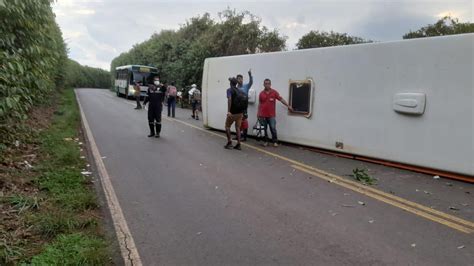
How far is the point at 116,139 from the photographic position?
12.2 metres

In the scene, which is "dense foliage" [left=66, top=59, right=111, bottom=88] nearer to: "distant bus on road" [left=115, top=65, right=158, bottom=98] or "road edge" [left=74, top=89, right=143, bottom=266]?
"distant bus on road" [left=115, top=65, right=158, bottom=98]

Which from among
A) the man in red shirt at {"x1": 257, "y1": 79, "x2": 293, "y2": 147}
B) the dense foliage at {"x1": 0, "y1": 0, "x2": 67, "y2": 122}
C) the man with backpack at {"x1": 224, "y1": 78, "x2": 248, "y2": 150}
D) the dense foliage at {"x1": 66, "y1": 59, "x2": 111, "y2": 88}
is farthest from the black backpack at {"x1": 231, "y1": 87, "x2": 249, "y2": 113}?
the dense foliage at {"x1": 66, "y1": 59, "x2": 111, "y2": 88}

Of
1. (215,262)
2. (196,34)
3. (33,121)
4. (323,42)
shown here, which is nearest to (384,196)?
(215,262)

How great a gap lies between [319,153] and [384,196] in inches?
155

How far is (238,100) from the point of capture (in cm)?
1096

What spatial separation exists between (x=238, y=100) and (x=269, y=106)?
2.78ft

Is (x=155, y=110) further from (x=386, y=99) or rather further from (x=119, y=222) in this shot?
(x=119, y=222)

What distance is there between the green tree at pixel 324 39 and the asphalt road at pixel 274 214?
1445 inches

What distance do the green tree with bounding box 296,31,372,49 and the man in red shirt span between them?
34072 mm

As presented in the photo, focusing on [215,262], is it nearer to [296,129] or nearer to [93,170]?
[93,170]

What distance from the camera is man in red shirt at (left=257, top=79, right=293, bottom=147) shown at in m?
11.1

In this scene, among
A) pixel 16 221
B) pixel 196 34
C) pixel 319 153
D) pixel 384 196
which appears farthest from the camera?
pixel 196 34

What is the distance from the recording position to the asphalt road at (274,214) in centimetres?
443

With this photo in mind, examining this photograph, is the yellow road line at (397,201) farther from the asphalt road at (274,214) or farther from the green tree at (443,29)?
the green tree at (443,29)
